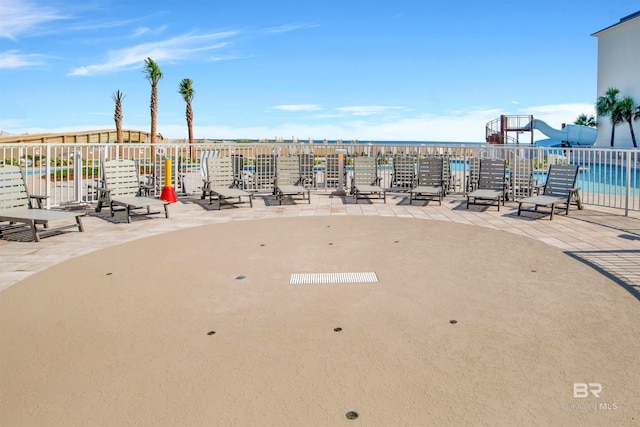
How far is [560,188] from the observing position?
408 inches

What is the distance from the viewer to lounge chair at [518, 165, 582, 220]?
9.87 metres

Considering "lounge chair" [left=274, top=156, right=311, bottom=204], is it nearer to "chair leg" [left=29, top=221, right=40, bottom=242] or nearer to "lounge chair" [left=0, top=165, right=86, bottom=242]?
"lounge chair" [left=0, top=165, right=86, bottom=242]

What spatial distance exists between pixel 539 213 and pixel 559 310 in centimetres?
638

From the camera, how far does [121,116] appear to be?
120 ft

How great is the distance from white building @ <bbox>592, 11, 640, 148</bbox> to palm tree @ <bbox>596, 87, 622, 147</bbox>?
115 cm

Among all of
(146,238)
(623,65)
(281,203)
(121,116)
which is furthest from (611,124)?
(146,238)

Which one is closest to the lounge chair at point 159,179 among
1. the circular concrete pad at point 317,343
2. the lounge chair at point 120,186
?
the lounge chair at point 120,186

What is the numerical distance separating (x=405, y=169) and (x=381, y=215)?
4463mm

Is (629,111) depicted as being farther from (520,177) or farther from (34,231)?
(34,231)

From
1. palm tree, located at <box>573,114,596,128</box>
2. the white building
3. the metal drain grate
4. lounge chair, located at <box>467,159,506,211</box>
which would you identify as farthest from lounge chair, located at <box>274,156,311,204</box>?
palm tree, located at <box>573,114,596,128</box>

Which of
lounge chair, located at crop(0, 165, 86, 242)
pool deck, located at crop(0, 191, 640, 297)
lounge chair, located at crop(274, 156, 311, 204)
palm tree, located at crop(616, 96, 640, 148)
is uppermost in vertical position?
palm tree, located at crop(616, 96, 640, 148)

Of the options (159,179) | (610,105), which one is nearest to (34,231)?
(159,179)

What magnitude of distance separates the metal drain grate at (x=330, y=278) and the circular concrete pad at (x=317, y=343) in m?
0.12

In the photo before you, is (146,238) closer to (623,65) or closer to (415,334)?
(415,334)
